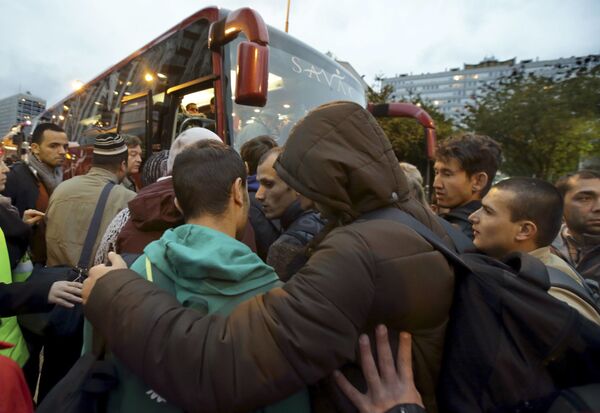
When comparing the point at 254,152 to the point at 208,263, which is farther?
the point at 254,152

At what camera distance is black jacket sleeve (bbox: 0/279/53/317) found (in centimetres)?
187

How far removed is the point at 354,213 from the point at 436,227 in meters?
0.31

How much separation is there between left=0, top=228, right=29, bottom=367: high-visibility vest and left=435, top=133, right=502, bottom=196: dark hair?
2720 mm

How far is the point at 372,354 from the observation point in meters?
1.14

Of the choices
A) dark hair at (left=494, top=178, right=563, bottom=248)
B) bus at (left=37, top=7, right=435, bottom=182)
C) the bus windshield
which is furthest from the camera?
the bus windshield

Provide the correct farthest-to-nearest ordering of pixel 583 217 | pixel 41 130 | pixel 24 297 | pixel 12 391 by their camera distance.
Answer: pixel 41 130 < pixel 583 217 < pixel 24 297 < pixel 12 391

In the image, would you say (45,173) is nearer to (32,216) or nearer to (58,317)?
(32,216)

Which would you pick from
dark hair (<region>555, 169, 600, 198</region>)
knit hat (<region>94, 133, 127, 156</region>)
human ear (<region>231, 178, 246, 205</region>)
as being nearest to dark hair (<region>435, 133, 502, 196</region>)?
dark hair (<region>555, 169, 600, 198</region>)

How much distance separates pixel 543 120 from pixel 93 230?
66.9 ft

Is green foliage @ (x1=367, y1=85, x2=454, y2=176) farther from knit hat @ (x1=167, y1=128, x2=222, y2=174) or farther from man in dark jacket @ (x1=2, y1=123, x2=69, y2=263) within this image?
knit hat @ (x1=167, y1=128, x2=222, y2=174)

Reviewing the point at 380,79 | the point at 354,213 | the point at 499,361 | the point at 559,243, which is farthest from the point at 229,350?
the point at 380,79

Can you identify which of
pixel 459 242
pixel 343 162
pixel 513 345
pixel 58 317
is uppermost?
pixel 343 162

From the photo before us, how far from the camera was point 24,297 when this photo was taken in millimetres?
1918

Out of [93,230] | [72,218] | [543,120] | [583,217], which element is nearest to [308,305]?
[93,230]
